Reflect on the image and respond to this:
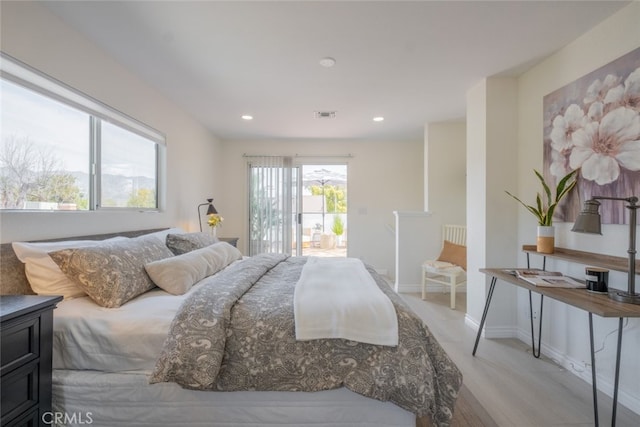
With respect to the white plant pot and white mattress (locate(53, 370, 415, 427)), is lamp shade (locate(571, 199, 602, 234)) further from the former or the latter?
white mattress (locate(53, 370, 415, 427))

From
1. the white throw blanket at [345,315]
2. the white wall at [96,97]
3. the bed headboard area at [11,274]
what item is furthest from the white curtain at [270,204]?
the bed headboard area at [11,274]

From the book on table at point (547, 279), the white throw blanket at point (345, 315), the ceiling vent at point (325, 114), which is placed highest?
the ceiling vent at point (325, 114)

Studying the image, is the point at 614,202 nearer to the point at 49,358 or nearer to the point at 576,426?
the point at 576,426

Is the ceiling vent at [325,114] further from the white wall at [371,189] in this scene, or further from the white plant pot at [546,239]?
the white plant pot at [546,239]

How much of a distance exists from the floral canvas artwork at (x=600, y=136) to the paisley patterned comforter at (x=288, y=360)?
1.59m

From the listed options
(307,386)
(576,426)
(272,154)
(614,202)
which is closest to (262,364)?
(307,386)

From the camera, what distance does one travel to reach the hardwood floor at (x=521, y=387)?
156 cm

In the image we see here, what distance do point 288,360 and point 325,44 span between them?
6.76 feet

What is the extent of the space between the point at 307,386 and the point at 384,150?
13.6 ft

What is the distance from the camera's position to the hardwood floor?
1557 millimetres

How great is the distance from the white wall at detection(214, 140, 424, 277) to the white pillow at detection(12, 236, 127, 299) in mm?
3198

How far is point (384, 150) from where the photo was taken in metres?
4.78

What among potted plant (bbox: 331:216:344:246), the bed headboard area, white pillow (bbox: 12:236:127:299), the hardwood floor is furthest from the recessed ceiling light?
potted plant (bbox: 331:216:344:246)

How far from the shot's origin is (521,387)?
183cm
